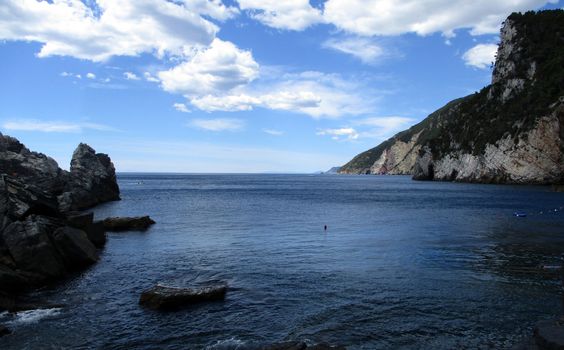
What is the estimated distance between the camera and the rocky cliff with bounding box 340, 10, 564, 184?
120250mm

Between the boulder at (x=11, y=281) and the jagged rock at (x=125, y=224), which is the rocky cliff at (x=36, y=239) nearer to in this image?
the boulder at (x=11, y=281)

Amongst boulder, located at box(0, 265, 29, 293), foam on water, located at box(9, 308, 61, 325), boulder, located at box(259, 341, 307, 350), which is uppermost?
boulder, located at box(0, 265, 29, 293)

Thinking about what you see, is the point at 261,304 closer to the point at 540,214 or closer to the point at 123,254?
the point at 123,254

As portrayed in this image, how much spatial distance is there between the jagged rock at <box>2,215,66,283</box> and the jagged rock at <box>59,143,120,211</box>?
5277 cm

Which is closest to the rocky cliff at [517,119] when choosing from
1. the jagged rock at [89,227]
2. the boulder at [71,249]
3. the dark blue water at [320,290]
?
the dark blue water at [320,290]

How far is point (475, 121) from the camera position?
164 m

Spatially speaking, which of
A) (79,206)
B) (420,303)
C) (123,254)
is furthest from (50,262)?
(79,206)

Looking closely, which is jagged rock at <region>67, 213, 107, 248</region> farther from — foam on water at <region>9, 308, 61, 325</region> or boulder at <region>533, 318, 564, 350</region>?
boulder at <region>533, 318, 564, 350</region>

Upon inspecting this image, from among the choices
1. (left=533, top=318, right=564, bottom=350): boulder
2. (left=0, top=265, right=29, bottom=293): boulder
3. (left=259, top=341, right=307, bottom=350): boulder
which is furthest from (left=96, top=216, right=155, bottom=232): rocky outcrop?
(left=533, top=318, right=564, bottom=350): boulder

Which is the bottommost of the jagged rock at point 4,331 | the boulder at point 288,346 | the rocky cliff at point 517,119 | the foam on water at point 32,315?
the foam on water at point 32,315

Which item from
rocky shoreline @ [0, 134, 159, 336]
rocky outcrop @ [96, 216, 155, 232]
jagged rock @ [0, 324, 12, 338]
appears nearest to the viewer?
jagged rock @ [0, 324, 12, 338]

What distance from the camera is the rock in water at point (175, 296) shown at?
877 inches

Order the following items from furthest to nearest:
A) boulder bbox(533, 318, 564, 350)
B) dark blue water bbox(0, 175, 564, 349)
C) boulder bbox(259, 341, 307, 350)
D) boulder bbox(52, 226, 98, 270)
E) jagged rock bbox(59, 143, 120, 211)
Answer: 1. jagged rock bbox(59, 143, 120, 211)
2. boulder bbox(52, 226, 98, 270)
3. dark blue water bbox(0, 175, 564, 349)
4. boulder bbox(259, 341, 307, 350)
5. boulder bbox(533, 318, 564, 350)

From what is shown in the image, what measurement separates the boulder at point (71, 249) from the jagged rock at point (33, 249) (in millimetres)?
1339
